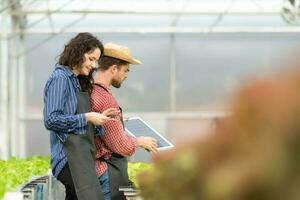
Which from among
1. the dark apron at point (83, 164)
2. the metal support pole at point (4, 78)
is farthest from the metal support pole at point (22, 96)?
the dark apron at point (83, 164)

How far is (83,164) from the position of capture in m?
4.69

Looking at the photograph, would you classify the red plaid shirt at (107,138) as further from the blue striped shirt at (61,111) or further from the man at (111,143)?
the blue striped shirt at (61,111)

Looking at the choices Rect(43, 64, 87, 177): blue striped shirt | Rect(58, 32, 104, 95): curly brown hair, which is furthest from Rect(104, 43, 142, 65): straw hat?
Rect(43, 64, 87, 177): blue striped shirt

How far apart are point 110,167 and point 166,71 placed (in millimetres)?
10706

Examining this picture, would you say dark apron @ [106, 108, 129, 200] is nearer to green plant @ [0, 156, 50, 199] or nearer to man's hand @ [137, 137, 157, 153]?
man's hand @ [137, 137, 157, 153]

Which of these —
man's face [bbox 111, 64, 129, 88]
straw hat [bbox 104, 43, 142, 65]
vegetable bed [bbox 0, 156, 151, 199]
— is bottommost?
vegetable bed [bbox 0, 156, 151, 199]

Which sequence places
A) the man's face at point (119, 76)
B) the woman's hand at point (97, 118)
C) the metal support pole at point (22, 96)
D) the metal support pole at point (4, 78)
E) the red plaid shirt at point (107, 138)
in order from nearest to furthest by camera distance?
the woman's hand at point (97, 118) → the red plaid shirt at point (107, 138) → the man's face at point (119, 76) → the metal support pole at point (4, 78) → the metal support pole at point (22, 96)

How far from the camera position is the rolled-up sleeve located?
15.2 ft

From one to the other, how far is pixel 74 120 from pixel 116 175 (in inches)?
19.0

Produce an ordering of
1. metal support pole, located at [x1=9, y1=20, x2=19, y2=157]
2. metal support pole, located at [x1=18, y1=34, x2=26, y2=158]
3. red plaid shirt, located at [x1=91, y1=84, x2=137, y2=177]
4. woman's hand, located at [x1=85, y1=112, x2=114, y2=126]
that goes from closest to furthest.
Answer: woman's hand, located at [x1=85, y1=112, x2=114, y2=126] → red plaid shirt, located at [x1=91, y1=84, x2=137, y2=177] → metal support pole, located at [x1=9, y1=20, x2=19, y2=157] → metal support pole, located at [x1=18, y1=34, x2=26, y2=158]

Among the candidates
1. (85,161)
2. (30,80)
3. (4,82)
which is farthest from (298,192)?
(30,80)

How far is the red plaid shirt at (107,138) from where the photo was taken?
484cm

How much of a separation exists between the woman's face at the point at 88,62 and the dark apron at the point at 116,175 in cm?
51

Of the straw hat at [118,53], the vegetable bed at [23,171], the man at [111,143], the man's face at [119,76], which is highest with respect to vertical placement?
the straw hat at [118,53]
